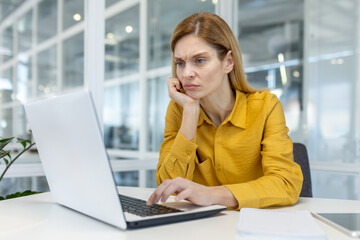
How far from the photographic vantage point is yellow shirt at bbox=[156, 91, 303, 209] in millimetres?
1330

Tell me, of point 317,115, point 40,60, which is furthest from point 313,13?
point 40,60

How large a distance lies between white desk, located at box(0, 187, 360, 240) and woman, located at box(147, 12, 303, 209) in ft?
1.34

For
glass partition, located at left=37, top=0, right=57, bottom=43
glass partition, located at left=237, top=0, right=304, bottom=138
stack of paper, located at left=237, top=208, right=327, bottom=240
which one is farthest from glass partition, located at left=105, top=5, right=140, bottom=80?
stack of paper, located at left=237, top=208, right=327, bottom=240

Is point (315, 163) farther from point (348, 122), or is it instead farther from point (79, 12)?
point (79, 12)

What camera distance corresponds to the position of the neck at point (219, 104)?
5.36 ft

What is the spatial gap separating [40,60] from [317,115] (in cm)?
205

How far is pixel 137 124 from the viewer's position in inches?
121

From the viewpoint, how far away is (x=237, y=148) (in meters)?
1.48

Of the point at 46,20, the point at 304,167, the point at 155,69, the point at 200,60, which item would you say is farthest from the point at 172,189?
the point at 155,69

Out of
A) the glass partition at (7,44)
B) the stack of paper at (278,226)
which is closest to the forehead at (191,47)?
the stack of paper at (278,226)

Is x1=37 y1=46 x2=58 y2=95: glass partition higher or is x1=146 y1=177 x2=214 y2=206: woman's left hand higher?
x1=37 y1=46 x2=58 y2=95: glass partition

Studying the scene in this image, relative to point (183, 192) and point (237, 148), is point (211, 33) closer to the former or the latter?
point (237, 148)

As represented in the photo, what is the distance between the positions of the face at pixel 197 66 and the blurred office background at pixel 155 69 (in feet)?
4.26

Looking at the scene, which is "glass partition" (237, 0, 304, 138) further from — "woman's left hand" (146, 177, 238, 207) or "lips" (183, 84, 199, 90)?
"woman's left hand" (146, 177, 238, 207)
